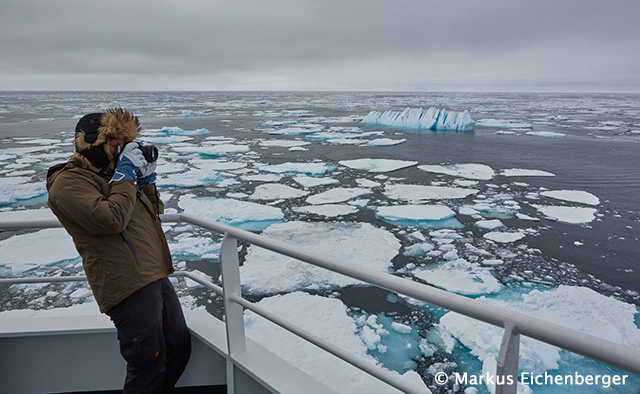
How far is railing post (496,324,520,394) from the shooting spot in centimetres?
81

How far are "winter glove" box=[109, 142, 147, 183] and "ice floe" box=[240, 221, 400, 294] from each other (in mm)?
2919

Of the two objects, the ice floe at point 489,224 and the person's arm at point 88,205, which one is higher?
the person's arm at point 88,205

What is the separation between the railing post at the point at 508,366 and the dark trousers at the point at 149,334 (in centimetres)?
121

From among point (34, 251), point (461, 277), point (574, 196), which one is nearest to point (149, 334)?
point (461, 277)

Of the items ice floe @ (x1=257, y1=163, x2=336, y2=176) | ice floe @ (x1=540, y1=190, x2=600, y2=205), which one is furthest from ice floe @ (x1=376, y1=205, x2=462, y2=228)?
ice floe @ (x1=257, y1=163, x2=336, y2=176)

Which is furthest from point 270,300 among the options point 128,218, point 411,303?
point 128,218

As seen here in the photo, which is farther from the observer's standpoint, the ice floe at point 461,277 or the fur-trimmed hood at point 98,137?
the ice floe at point 461,277

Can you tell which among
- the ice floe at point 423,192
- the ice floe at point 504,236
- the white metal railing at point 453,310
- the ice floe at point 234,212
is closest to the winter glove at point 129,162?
the white metal railing at point 453,310

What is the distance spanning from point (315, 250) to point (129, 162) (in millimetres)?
3280

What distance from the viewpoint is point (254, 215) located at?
259 inches

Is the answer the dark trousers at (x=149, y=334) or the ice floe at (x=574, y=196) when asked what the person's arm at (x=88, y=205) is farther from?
the ice floe at (x=574, y=196)

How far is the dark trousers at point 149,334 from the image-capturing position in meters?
1.45

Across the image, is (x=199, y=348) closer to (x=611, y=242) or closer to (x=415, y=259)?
(x=415, y=259)

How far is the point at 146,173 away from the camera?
157cm
